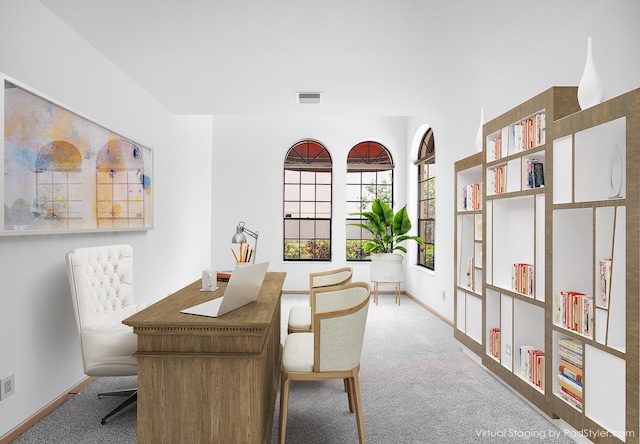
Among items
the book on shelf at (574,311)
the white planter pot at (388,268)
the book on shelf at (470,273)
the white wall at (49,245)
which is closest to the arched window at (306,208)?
the white planter pot at (388,268)

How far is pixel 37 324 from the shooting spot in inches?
111

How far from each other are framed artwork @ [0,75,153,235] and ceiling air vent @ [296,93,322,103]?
5.90 feet

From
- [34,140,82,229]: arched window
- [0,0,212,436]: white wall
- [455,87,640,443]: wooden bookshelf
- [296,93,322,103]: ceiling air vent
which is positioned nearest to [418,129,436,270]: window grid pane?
[296,93,322,103]: ceiling air vent

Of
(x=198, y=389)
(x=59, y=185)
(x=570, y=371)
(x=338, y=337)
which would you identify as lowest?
(x=570, y=371)

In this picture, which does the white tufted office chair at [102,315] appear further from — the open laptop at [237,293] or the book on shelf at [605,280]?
the book on shelf at [605,280]

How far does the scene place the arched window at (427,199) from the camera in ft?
22.7

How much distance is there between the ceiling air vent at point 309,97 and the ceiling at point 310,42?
0.12 metres

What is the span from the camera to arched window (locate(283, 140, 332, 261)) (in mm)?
8195

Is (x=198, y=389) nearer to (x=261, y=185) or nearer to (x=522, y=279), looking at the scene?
(x=522, y=279)

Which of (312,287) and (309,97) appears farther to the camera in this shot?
(309,97)

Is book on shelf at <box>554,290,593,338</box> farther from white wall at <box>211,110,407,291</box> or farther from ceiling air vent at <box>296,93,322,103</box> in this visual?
white wall at <box>211,110,407,291</box>

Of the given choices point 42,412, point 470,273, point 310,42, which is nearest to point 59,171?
point 42,412

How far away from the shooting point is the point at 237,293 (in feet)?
7.04

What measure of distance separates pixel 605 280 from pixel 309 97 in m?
3.40
